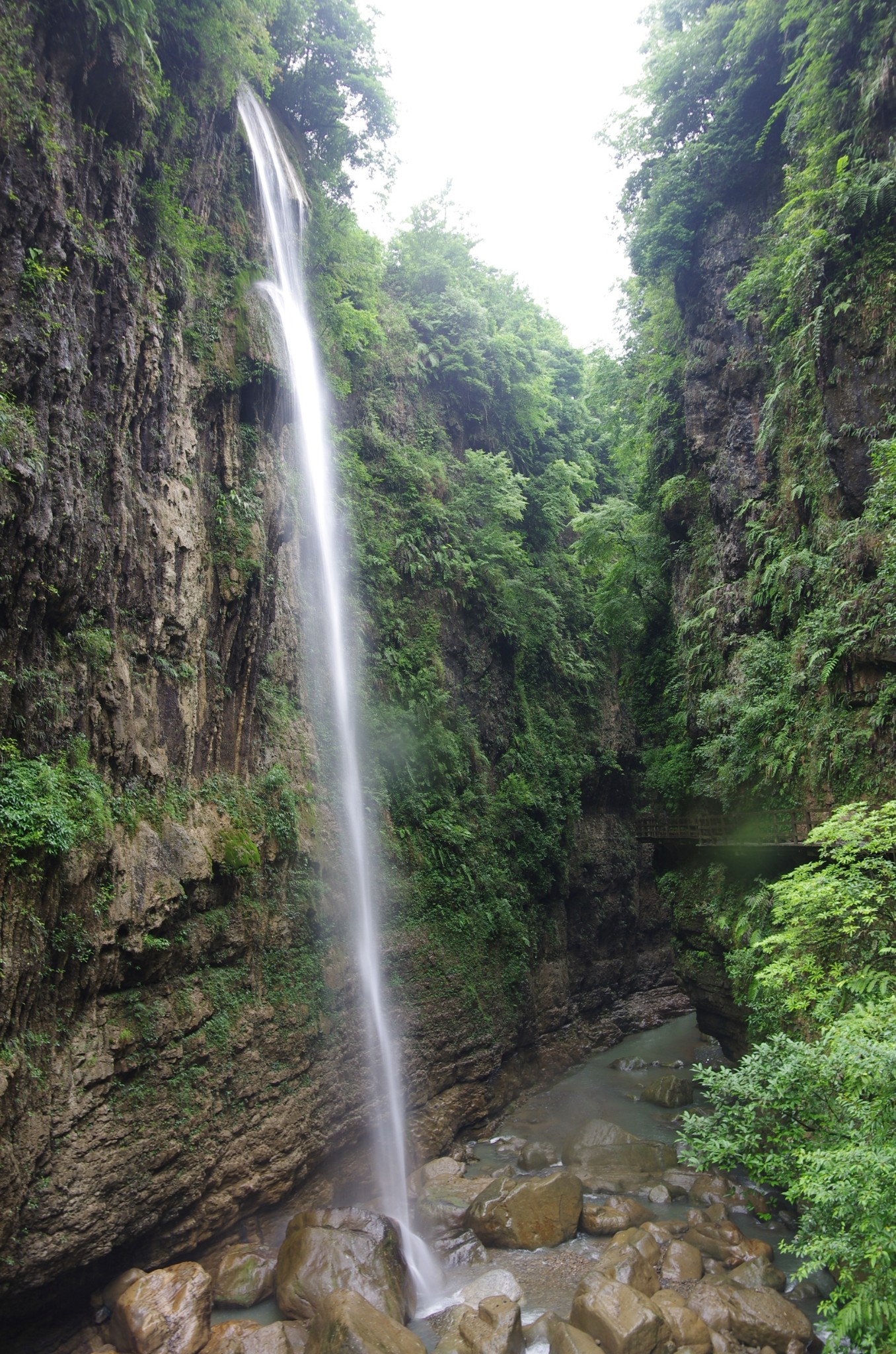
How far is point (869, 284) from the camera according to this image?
11977mm

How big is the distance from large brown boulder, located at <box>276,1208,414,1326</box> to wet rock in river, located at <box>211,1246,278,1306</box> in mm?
335

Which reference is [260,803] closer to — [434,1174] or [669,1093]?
[434,1174]

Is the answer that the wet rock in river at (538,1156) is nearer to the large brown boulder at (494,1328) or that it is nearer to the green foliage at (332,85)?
the large brown boulder at (494,1328)

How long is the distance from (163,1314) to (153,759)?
21.9 ft

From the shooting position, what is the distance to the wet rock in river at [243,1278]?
32.1 feet

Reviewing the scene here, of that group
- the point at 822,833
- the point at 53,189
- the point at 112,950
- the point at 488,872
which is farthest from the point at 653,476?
the point at 112,950

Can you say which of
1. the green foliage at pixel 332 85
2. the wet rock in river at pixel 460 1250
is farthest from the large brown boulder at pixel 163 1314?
the green foliage at pixel 332 85

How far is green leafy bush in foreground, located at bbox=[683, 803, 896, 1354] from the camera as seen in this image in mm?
5789

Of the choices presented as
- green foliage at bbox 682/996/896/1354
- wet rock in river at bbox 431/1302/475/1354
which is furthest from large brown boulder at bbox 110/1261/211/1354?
green foliage at bbox 682/996/896/1354

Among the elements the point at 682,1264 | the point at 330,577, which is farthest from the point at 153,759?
the point at 682,1264

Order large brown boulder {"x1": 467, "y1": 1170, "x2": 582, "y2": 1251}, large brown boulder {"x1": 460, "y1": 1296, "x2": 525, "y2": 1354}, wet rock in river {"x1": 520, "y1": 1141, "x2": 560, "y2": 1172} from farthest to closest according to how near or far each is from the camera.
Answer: wet rock in river {"x1": 520, "y1": 1141, "x2": 560, "y2": 1172} → large brown boulder {"x1": 467, "y1": 1170, "x2": 582, "y2": 1251} → large brown boulder {"x1": 460, "y1": 1296, "x2": 525, "y2": 1354}

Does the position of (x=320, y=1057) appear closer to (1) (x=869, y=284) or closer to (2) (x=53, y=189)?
(2) (x=53, y=189)

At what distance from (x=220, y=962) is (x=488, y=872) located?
809cm

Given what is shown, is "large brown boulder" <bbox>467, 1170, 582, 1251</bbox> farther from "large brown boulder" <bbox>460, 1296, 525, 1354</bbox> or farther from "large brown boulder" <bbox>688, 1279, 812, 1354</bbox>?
"large brown boulder" <bbox>688, 1279, 812, 1354</bbox>
